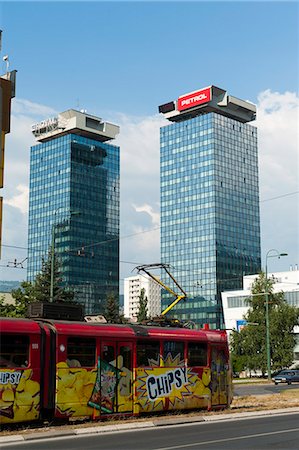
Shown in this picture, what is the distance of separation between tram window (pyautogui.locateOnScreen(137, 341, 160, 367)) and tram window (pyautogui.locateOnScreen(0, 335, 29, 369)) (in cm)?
400

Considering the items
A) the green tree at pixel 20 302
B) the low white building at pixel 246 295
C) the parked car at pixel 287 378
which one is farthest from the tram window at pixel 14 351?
the low white building at pixel 246 295

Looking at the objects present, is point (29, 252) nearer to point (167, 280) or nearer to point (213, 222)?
point (167, 280)

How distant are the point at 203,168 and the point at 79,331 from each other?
501ft

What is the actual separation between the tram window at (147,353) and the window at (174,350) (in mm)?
327

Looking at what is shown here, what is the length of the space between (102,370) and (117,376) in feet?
2.06

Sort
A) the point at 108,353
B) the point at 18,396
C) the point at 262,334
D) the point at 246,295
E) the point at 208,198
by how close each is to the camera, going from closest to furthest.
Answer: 1. the point at 18,396
2. the point at 108,353
3. the point at 262,334
4. the point at 246,295
5. the point at 208,198

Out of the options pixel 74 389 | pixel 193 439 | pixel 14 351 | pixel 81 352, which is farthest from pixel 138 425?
pixel 14 351

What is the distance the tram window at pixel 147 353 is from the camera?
1991 cm

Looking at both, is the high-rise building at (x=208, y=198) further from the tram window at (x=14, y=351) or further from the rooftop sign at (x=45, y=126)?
the tram window at (x=14, y=351)

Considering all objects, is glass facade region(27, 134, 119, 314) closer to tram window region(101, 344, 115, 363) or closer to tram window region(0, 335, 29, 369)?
tram window region(101, 344, 115, 363)

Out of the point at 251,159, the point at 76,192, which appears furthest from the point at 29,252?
the point at 251,159

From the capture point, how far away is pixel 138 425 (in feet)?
59.0

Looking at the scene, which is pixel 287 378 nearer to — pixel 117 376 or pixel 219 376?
pixel 219 376

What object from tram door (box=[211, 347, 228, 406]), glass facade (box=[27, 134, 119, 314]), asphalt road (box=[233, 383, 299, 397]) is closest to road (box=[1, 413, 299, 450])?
tram door (box=[211, 347, 228, 406])
